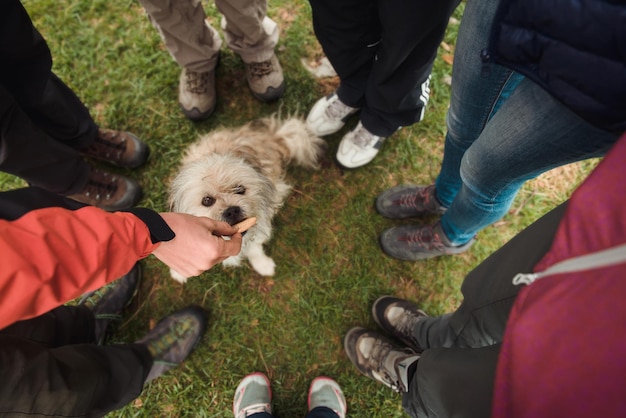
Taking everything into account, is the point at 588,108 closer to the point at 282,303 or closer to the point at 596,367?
the point at 596,367

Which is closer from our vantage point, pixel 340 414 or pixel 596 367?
pixel 596 367

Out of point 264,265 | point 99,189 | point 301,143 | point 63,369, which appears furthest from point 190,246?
point 99,189

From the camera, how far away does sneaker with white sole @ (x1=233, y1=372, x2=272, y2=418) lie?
199 centimetres

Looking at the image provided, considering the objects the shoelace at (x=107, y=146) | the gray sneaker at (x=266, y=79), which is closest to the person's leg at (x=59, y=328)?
the shoelace at (x=107, y=146)

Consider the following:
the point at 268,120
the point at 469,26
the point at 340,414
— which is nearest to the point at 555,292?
the point at 469,26

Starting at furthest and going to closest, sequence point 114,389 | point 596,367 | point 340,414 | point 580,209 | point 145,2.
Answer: point 340,414 < point 145,2 < point 114,389 < point 580,209 < point 596,367

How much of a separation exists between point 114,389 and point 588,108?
2139 mm

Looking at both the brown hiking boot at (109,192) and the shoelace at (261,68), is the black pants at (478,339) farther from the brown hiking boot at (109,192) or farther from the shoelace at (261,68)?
the brown hiking boot at (109,192)

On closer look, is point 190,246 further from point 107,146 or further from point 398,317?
point 107,146

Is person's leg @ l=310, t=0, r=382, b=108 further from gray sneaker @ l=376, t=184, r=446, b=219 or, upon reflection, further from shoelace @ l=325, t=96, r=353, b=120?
gray sneaker @ l=376, t=184, r=446, b=219

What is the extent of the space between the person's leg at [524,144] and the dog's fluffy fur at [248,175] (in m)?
1.02

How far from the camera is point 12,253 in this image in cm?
85

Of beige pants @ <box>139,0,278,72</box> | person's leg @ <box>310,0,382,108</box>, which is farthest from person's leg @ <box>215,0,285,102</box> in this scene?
person's leg @ <box>310,0,382,108</box>

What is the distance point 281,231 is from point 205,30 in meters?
1.41
